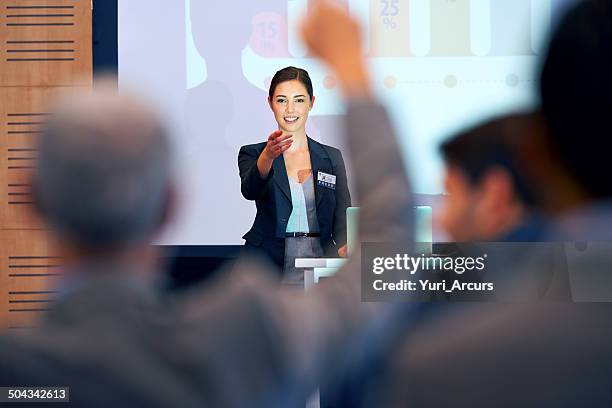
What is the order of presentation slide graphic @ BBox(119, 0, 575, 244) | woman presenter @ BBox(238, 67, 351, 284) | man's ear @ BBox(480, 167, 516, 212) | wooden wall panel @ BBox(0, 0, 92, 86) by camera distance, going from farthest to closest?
1. wooden wall panel @ BBox(0, 0, 92, 86)
2. presentation slide graphic @ BBox(119, 0, 575, 244)
3. woman presenter @ BBox(238, 67, 351, 284)
4. man's ear @ BBox(480, 167, 516, 212)

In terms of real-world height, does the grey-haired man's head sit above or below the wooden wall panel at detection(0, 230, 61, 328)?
above

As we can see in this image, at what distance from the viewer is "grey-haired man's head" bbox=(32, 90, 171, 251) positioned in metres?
0.63

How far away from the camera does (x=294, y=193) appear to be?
450 centimetres

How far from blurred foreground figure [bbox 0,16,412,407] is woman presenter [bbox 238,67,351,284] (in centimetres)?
368

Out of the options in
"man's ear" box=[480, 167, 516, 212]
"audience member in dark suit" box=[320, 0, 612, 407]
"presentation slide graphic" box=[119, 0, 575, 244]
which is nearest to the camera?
"audience member in dark suit" box=[320, 0, 612, 407]

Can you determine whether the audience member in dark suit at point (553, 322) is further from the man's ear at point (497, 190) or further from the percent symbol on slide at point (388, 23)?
the percent symbol on slide at point (388, 23)

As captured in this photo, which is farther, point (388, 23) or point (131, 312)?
point (388, 23)

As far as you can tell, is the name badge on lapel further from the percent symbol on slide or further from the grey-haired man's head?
the grey-haired man's head

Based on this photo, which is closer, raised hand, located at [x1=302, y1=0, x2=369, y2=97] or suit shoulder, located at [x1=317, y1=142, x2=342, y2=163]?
raised hand, located at [x1=302, y1=0, x2=369, y2=97]

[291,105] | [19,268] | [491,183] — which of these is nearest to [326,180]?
[291,105]

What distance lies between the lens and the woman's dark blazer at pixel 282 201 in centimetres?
447

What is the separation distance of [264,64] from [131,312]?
4286mm

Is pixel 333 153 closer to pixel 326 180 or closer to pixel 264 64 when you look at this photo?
pixel 326 180

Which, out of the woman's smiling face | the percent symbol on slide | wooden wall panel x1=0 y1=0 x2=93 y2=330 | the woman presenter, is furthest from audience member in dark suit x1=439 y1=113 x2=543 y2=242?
wooden wall panel x1=0 y1=0 x2=93 y2=330
